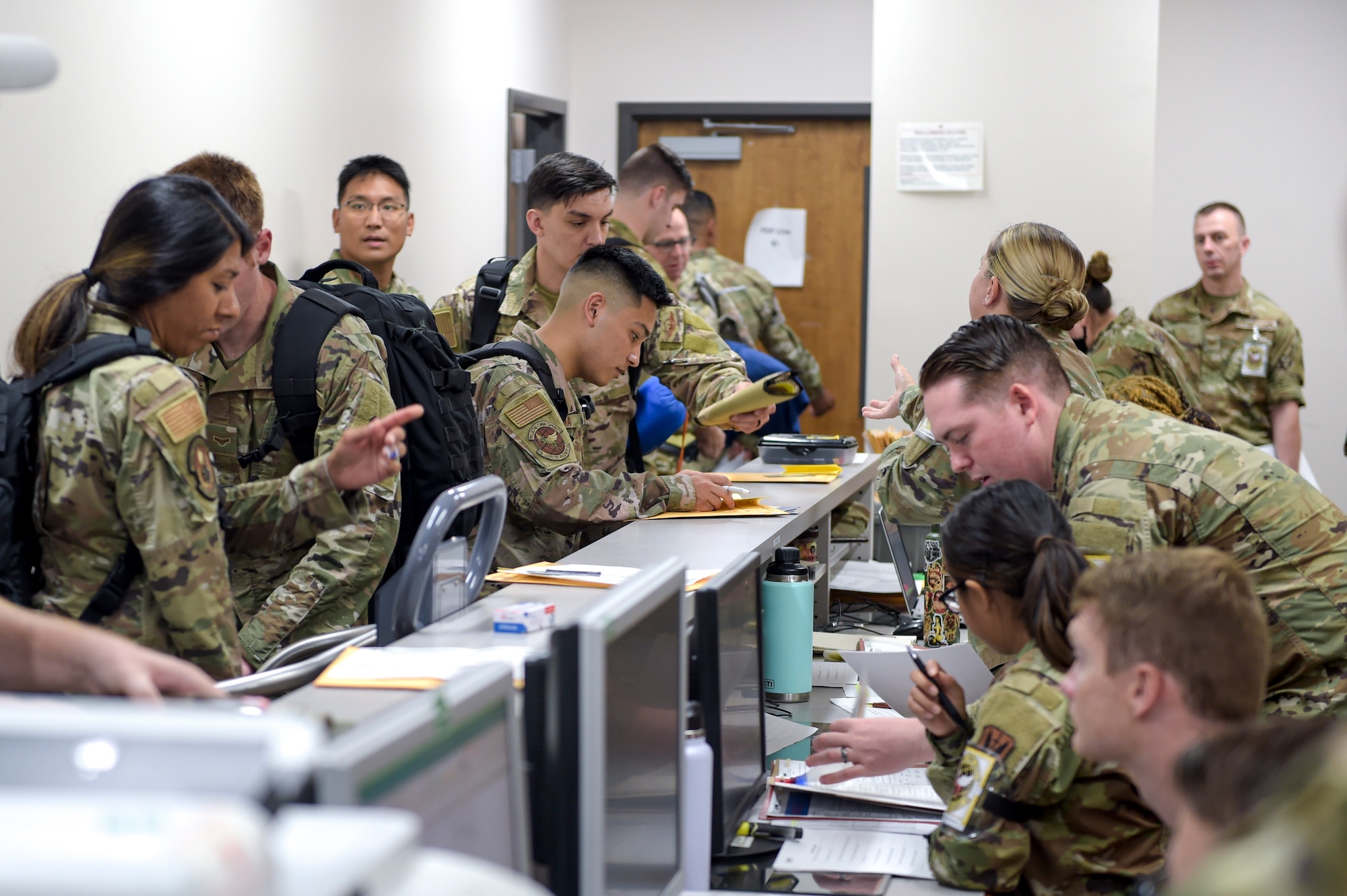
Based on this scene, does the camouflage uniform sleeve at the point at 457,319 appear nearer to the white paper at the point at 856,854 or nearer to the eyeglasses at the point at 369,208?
the eyeglasses at the point at 369,208

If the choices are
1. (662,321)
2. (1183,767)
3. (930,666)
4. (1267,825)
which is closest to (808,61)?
(662,321)

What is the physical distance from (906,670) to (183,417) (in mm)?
1042

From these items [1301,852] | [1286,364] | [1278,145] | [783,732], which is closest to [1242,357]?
[1286,364]

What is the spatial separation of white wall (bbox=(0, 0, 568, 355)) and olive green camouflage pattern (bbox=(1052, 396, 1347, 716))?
2256 millimetres

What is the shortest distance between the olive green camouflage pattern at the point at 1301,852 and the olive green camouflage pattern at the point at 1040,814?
1.03 meters

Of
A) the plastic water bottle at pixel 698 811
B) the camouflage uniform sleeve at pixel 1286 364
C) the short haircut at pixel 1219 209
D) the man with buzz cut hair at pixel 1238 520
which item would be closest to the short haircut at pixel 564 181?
the man with buzz cut hair at pixel 1238 520

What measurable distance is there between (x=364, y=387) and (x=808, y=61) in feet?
14.8

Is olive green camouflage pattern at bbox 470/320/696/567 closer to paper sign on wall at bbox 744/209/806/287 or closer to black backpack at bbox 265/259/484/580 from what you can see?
black backpack at bbox 265/259/484/580

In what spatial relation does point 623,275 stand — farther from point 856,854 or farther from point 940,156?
point 940,156

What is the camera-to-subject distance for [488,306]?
342 cm

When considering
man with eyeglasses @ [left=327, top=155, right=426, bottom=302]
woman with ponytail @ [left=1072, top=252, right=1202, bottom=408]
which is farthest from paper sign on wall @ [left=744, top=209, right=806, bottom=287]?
man with eyeglasses @ [left=327, top=155, right=426, bottom=302]

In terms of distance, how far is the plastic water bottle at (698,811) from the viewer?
151 centimetres

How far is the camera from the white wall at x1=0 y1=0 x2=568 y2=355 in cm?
284

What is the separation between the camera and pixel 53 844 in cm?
57
